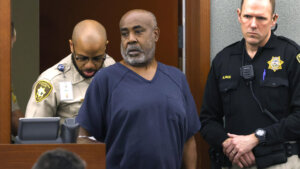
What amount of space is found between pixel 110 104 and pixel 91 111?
0.11 meters

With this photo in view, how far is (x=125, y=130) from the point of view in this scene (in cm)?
321

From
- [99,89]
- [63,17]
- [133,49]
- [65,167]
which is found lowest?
[65,167]

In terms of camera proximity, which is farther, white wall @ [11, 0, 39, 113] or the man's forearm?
white wall @ [11, 0, 39, 113]

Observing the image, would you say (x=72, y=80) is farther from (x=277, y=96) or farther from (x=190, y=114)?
(x=277, y=96)

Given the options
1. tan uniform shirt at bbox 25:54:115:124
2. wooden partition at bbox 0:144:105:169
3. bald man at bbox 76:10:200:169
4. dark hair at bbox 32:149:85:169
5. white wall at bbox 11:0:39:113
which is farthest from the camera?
white wall at bbox 11:0:39:113

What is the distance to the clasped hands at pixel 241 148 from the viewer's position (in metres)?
3.54

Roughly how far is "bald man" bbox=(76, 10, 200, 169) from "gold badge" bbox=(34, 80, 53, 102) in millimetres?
406

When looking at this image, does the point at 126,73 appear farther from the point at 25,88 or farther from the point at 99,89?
the point at 25,88

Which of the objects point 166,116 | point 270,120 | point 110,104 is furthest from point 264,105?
point 110,104

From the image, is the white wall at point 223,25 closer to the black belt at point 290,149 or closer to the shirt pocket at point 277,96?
the shirt pocket at point 277,96

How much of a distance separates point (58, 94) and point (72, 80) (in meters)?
0.15

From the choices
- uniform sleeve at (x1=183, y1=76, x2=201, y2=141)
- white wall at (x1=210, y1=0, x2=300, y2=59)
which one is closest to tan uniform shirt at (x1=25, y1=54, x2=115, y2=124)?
uniform sleeve at (x1=183, y1=76, x2=201, y2=141)

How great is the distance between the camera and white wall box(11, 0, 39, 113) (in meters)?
6.35

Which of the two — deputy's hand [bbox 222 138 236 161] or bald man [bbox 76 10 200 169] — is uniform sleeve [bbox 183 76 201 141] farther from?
deputy's hand [bbox 222 138 236 161]
